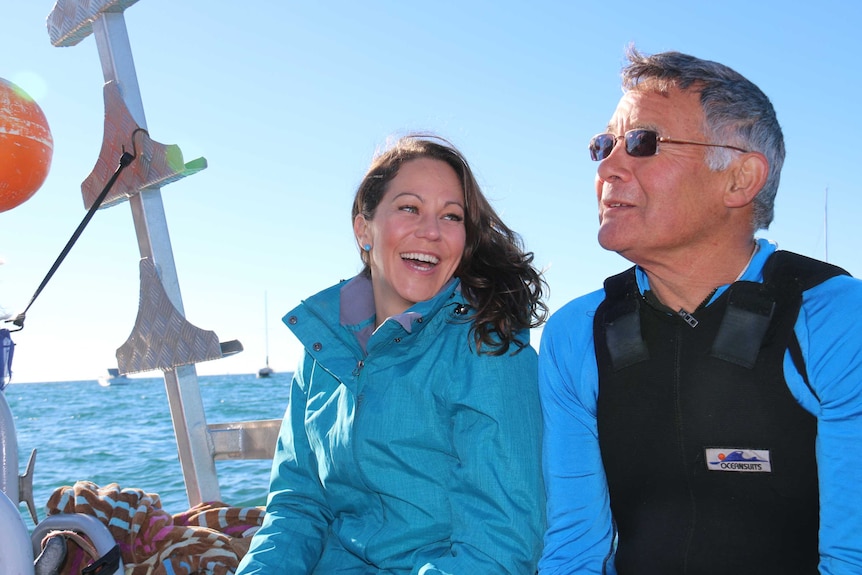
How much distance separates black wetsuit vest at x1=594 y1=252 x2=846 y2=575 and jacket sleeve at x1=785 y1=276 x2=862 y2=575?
0.14ft

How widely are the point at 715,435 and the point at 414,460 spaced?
847mm

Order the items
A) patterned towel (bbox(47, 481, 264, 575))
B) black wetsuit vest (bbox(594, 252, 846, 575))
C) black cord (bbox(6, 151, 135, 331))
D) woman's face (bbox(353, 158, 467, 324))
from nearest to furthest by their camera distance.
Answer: black wetsuit vest (bbox(594, 252, 846, 575))
woman's face (bbox(353, 158, 467, 324))
black cord (bbox(6, 151, 135, 331))
patterned towel (bbox(47, 481, 264, 575))

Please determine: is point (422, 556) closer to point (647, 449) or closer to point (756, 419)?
point (647, 449)

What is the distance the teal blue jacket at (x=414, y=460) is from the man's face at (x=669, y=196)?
522 mm

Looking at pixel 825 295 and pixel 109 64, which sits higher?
pixel 109 64

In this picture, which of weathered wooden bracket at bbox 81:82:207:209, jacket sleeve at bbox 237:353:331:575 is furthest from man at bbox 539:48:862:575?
weathered wooden bracket at bbox 81:82:207:209

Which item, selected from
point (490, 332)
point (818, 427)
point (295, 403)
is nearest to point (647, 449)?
point (818, 427)

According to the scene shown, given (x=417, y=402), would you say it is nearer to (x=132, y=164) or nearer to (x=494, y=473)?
(x=494, y=473)

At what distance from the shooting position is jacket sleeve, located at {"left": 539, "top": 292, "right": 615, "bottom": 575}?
2.26m

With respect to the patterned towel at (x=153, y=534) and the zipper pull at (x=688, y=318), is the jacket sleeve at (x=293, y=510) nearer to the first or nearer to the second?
the patterned towel at (x=153, y=534)

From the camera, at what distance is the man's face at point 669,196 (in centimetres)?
220

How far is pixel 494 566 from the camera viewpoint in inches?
83.6

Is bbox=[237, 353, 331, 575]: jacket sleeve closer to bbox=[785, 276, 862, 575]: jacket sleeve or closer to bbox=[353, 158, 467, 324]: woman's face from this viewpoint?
bbox=[353, 158, 467, 324]: woman's face

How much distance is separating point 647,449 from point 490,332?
58 cm
